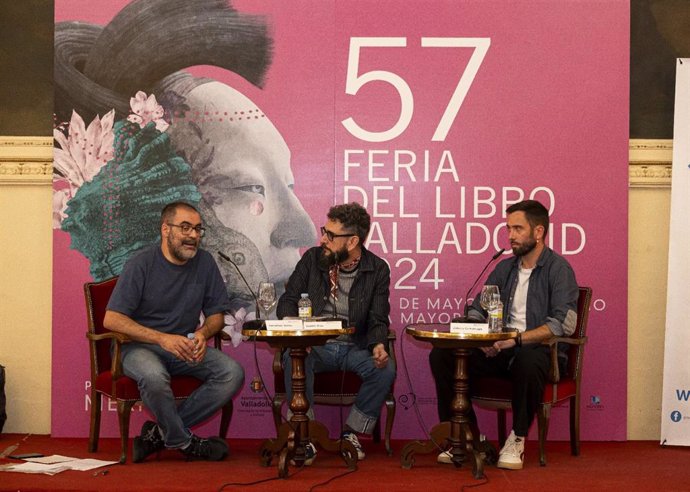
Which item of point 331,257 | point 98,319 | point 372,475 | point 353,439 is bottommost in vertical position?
point 372,475

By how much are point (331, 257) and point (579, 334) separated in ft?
4.95

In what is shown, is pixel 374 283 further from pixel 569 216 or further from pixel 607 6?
pixel 607 6

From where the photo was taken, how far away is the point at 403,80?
5262 millimetres

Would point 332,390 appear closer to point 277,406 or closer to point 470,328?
point 277,406

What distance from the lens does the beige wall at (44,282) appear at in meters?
5.34

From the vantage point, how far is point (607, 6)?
523 centimetres

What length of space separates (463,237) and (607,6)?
1767 millimetres

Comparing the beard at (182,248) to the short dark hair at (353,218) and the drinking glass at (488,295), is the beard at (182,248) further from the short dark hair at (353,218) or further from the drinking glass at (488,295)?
the drinking glass at (488,295)

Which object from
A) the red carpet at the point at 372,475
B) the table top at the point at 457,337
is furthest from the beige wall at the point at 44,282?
the table top at the point at 457,337

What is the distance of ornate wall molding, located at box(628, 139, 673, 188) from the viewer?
5316 mm

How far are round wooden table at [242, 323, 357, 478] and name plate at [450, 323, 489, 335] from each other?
0.52m

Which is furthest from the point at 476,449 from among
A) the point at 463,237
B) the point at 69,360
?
the point at 69,360

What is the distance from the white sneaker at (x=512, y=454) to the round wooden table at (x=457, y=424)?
15cm

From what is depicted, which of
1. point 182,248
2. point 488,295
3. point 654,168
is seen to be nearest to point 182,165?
point 182,248
